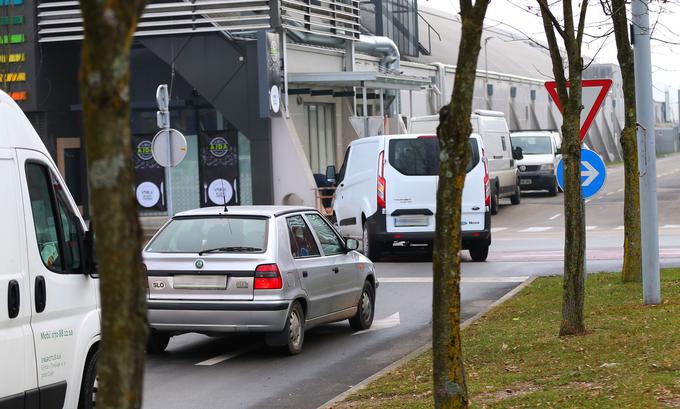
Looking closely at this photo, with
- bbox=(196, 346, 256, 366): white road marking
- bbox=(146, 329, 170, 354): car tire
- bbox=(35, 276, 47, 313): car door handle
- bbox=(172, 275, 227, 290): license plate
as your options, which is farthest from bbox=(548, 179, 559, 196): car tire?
bbox=(35, 276, 47, 313): car door handle

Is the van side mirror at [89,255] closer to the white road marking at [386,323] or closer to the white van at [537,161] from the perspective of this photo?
the white road marking at [386,323]

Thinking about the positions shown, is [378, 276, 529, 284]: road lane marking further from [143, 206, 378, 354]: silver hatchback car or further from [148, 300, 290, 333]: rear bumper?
[148, 300, 290, 333]: rear bumper

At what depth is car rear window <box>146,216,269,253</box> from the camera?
38.3 ft

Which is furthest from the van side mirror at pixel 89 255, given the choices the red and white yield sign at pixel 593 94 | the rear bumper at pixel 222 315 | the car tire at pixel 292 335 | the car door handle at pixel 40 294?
the red and white yield sign at pixel 593 94

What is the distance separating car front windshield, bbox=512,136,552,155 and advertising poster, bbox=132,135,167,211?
13.5m

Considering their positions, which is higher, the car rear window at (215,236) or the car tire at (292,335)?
the car rear window at (215,236)

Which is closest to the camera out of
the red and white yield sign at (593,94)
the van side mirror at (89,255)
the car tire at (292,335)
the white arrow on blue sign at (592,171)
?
the van side mirror at (89,255)

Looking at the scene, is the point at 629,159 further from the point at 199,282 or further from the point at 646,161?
the point at 199,282

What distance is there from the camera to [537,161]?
144 feet

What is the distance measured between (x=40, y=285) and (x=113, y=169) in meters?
3.79

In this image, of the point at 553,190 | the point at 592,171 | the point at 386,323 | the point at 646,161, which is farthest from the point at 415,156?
the point at 553,190

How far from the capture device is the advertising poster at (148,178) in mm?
37594

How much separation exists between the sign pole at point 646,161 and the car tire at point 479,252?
945cm

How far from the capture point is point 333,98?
42.3 metres
